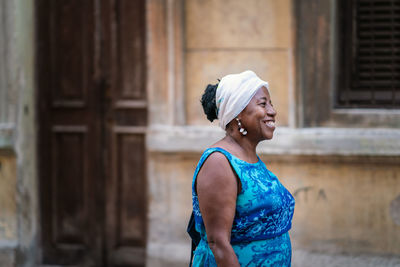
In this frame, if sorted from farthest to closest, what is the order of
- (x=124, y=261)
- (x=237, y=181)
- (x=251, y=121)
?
(x=124, y=261), (x=251, y=121), (x=237, y=181)

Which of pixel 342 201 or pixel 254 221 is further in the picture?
pixel 342 201

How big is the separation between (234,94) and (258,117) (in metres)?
0.16

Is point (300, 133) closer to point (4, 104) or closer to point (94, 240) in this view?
point (94, 240)

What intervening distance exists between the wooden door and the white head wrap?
3165mm

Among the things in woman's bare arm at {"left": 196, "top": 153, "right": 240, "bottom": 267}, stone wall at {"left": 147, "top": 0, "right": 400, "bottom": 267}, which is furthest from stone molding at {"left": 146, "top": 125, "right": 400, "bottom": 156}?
woman's bare arm at {"left": 196, "top": 153, "right": 240, "bottom": 267}

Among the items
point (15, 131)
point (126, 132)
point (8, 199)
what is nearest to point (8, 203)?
point (8, 199)

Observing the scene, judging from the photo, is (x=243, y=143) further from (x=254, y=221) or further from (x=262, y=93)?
(x=254, y=221)

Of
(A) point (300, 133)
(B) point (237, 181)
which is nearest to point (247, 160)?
(B) point (237, 181)

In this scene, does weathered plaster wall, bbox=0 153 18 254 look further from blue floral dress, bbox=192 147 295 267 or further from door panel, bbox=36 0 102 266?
blue floral dress, bbox=192 147 295 267

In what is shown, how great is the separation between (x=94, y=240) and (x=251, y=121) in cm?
371

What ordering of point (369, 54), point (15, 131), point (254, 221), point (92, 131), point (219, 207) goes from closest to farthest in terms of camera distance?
1. point (219, 207)
2. point (254, 221)
3. point (369, 54)
4. point (15, 131)
5. point (92, 131)

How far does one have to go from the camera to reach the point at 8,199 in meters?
5.91

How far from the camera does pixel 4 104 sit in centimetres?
592

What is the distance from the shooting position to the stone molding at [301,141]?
521 cm
